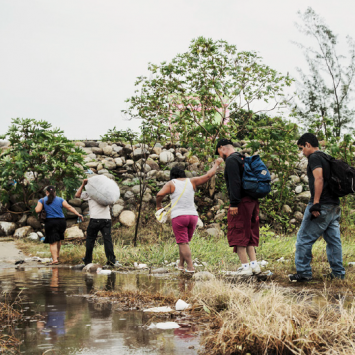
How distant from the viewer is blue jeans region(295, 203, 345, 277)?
19.9 feet

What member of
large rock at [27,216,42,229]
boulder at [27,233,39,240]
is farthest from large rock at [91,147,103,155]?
boulder at [27,233,39,240]

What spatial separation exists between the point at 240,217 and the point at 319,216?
42.7 inches

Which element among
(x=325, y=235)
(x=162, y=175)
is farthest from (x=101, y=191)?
(x=162, y=175)

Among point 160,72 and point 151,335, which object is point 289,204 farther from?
point 151,335

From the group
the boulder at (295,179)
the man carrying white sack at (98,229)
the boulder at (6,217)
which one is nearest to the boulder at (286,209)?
the boulder at (295,179)

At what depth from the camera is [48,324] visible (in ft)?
12.8

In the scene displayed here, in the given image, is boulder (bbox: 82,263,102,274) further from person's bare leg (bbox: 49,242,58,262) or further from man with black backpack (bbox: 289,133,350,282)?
man with black backpack (bbox: 289,133,350,282)

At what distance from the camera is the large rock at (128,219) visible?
1253 cm

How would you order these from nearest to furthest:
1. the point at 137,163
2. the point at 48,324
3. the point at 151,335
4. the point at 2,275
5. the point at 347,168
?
the point at 151,335 → the point at 48,324 → the point at 347,168 → the point at 2,275 → the point at 137,163

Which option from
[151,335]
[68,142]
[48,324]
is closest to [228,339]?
[151,335]

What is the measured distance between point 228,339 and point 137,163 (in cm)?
1143

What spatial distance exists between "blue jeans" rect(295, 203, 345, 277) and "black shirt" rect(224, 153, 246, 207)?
0.99 metres

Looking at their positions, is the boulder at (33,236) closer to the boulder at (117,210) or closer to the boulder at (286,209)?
the boulder at (117,210)

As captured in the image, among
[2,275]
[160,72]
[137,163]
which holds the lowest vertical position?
[2,275]
